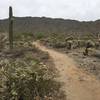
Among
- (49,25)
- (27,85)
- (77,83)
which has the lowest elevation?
(49,25)

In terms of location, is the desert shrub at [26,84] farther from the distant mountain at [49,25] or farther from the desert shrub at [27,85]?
the distant mountain at [49,25]

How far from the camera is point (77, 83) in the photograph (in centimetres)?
1430

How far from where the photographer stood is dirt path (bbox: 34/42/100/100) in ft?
41.5

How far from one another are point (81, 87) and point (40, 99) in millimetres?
2523

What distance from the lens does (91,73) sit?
52.7ft

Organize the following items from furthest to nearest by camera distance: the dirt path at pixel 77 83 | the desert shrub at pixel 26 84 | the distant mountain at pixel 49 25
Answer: the distant mountain at pixel 49 25 → the dirt path at pixel 77 83 → the desert shrub at pixel 26 84

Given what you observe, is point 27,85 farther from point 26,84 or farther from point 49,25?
point 49,25

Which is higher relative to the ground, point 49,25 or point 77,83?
point 77,83

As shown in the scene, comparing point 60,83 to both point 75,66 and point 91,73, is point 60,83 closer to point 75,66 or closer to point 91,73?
point 91,73

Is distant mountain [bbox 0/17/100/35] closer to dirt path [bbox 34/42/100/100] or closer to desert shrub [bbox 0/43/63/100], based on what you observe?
dirt path [bbox 34/42/100/100]

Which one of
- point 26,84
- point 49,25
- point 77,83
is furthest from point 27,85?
point 49,25

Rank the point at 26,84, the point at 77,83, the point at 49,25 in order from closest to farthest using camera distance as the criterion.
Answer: the point at 26,84 → the point at 77,83 → the point at 49,25

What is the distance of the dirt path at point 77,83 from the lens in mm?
12641

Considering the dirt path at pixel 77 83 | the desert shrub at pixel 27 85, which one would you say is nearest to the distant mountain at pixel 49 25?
the dirt path at pixel 77 83
